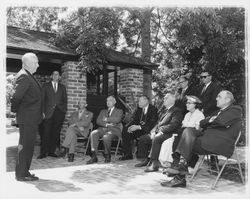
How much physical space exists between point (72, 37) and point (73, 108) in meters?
1.84

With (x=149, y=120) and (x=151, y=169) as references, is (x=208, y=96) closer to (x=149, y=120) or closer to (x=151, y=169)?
(x=149, y=120)

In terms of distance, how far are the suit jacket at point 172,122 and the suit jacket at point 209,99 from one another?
28.7 inches

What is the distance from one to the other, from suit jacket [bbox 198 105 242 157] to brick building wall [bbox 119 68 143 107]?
496 cm

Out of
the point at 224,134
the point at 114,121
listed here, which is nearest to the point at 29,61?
the point at 114,121

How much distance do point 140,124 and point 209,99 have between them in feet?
4.99

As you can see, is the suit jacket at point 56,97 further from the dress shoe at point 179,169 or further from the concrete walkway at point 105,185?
the dress shoe at point 179,169

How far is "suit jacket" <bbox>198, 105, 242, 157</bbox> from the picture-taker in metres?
4.65

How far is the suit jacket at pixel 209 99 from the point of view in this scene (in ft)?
21.1

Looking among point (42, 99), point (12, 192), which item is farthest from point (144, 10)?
point (12, 192)

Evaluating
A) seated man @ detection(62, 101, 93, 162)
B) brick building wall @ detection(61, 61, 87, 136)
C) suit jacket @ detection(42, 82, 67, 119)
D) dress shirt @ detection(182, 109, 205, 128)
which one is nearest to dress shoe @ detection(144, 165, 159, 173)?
dress shirt @ detection(182, 109, 205, 128)

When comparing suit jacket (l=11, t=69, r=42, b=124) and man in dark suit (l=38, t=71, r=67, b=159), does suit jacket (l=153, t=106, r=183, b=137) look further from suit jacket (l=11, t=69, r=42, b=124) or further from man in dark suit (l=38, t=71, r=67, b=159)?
man in dark suit (l=38, t=71, r=67, b=159)

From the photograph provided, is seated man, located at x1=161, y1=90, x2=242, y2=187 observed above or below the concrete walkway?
above

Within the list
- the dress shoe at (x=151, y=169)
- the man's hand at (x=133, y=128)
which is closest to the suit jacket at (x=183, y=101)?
the man's hand at (x=133, y=128)

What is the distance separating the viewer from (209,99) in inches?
256
